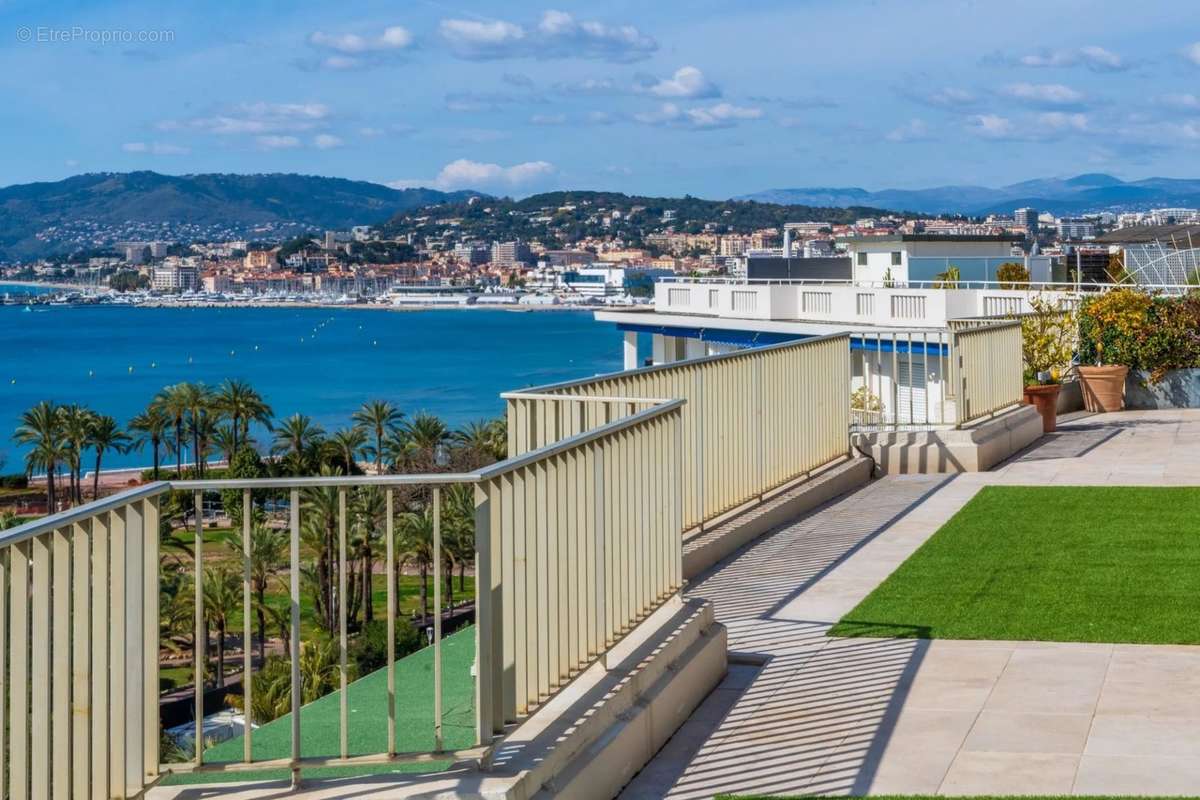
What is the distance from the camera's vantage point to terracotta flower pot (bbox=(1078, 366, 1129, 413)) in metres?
20.5

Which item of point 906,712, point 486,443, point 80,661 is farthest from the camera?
point 486,443

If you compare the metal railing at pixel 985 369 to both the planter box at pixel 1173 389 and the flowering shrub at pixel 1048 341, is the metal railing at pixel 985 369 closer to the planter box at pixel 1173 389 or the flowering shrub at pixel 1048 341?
the flowering shrub at pixel 1048 341

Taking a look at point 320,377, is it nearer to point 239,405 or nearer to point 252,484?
point 239,405

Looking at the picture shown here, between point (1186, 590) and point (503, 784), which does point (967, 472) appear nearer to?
point (1186, 590)

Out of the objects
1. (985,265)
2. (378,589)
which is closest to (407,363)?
(378,589)

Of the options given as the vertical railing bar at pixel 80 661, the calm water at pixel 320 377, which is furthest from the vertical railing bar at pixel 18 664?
the calm water at pixel 320 377

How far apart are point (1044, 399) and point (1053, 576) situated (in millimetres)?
8742

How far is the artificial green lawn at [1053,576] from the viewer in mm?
8164

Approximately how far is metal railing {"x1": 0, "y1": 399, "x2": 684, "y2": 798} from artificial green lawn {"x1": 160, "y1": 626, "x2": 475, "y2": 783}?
0.59ft

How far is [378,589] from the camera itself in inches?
2660

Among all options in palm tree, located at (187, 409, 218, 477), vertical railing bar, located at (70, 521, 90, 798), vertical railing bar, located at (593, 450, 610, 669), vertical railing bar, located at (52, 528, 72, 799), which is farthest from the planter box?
palm tree, located at (187, 409, 218, 477)

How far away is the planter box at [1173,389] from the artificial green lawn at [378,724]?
1532cm

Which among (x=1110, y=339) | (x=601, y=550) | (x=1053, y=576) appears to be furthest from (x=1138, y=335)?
(x=601, y=550)

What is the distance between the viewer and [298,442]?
7575cm
